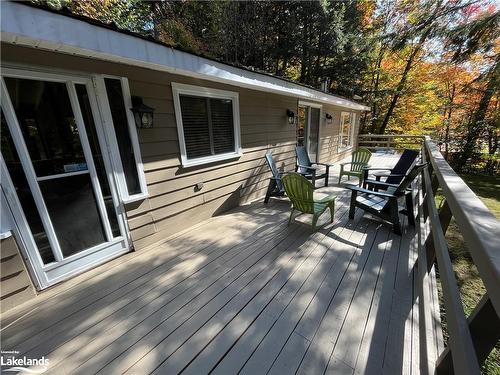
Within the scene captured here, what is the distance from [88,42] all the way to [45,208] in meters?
1.46

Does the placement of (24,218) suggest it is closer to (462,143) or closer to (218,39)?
(218,39)

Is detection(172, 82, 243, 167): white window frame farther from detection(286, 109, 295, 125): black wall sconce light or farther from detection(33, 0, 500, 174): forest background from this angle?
detection(33, 0, 500, 174): forest background

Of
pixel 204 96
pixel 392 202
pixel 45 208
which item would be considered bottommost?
pixel 392 202

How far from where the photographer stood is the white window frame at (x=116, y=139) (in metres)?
2.22

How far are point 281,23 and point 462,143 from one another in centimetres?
891

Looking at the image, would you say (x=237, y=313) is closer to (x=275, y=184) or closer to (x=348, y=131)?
(x=275, y=184)

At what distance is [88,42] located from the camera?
167 centimetres

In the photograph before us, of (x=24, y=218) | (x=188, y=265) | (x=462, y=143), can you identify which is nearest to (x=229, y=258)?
(x=188, y=265)

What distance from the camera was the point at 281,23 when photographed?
8.40m

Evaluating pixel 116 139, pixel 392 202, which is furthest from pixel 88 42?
pixel 392 202

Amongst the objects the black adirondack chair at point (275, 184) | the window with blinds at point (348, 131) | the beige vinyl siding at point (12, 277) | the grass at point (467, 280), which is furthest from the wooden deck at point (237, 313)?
the window with blinds at point (348, 131)

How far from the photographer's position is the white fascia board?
1.35 meters

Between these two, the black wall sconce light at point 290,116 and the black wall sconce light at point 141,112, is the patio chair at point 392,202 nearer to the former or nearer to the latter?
the black wall sconce light at point 290,116

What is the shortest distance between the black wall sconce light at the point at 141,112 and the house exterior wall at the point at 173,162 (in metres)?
0.08
